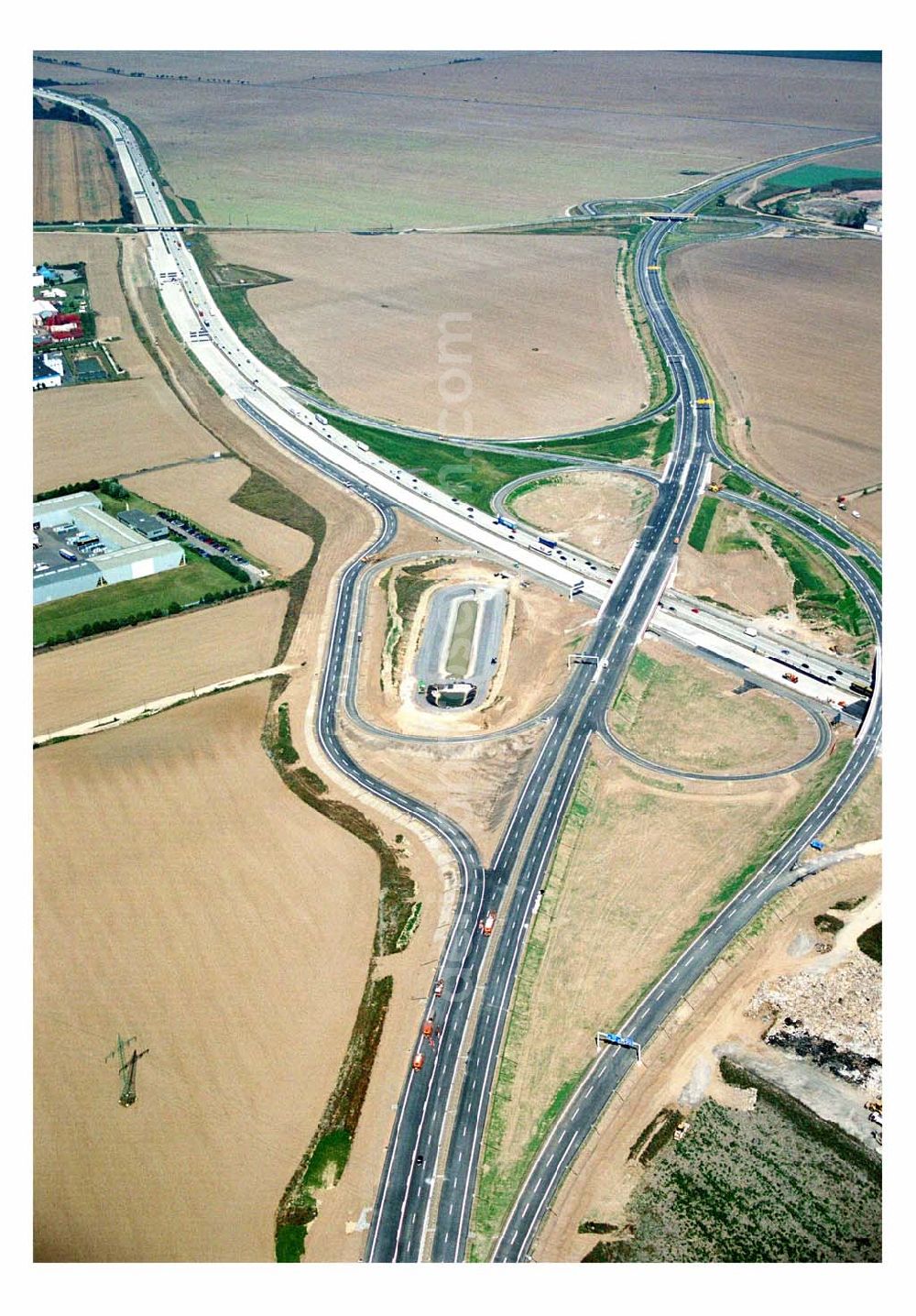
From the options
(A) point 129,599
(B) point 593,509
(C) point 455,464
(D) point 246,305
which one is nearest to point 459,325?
(D) point 246,305

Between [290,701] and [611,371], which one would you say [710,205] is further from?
[290,701]

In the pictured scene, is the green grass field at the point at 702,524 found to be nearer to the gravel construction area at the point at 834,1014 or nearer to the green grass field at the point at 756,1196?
the gravel construction area at the point at 834,1014

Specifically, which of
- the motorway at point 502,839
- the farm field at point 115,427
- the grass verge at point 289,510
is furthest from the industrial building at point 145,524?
the motorway at point 502,839

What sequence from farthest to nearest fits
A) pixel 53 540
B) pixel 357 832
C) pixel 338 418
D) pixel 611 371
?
1. pixel 611 371
2. pixel 338 418
3. pixel 53 540
4. pixel 357 832

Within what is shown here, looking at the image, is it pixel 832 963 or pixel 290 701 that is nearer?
pixel 832 963

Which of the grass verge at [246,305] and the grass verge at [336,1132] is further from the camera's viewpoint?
the grass verge at [246,305]

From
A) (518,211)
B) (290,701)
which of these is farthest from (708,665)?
(518,211)

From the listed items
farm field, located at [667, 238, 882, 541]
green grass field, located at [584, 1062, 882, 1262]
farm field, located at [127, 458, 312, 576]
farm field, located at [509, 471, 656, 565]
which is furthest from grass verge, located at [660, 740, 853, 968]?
farm field, located at [127, 458, 312, 576]

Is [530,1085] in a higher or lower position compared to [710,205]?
lower
